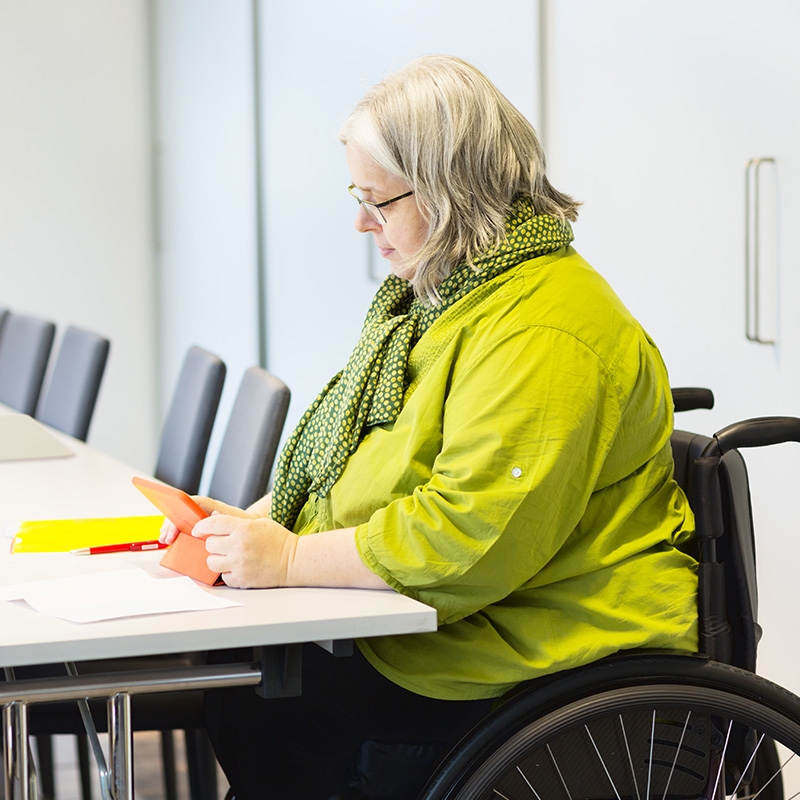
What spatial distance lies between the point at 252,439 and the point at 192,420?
1.51ft

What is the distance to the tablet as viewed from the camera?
1.42m

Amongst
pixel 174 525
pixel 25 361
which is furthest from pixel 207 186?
pixel 174 525

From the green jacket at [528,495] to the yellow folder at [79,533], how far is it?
382 millimetres

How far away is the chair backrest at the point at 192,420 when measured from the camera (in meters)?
2.57

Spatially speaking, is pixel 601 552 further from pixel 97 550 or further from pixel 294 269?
pixel 294 269

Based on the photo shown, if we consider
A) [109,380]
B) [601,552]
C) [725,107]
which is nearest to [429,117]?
[601,552]

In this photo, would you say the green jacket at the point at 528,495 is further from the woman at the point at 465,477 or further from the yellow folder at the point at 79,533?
the yellow folder at the point at 79,533

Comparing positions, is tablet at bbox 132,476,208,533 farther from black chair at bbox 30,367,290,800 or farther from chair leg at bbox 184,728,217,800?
chair leg at bbox 184,728,217,800

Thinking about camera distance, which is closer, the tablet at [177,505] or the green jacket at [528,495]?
the green jacket at [528,495]

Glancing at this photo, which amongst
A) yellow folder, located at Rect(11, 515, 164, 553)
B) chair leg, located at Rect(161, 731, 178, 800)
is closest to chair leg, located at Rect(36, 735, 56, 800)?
chair leg, located at Rect(161, 731, 178, 800)

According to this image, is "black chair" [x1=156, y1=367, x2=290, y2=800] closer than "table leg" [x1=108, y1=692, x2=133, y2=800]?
No

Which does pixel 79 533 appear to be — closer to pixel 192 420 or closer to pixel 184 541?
pixel 184 541

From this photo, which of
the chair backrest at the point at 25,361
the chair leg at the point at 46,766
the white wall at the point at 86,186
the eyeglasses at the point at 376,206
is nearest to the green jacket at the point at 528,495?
the eyeglasses at the point at 376,206

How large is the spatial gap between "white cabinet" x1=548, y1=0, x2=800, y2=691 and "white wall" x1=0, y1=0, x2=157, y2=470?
3.46 metres
